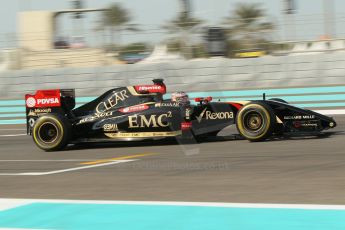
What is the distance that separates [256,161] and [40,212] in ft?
11.0

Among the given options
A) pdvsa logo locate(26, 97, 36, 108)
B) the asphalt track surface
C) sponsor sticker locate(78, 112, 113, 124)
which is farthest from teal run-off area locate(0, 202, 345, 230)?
pdvsa logo locate(26, 97, 36, 108)

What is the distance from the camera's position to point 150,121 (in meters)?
10.2

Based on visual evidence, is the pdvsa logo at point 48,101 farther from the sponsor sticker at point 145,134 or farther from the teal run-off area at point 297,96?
the teal run-off area at point 297,96

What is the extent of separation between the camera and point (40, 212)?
5504mm

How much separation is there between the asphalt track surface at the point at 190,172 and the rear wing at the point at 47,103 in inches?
28.6

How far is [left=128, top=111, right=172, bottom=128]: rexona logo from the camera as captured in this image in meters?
10.1

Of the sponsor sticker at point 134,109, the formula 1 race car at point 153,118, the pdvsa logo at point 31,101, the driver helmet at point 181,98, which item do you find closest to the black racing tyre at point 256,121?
the formula 1 race car at point 153,118

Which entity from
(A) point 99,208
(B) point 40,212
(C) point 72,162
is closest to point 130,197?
(A) point 99,208

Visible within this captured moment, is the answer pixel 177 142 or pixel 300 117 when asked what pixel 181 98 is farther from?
pixel 300 117

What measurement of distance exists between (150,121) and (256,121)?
1.78 metres

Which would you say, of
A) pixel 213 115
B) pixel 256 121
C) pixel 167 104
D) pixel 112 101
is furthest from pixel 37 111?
pixel 256 121

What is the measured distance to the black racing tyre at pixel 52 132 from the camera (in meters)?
10.6

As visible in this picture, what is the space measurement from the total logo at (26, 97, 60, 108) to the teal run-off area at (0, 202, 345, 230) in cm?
547

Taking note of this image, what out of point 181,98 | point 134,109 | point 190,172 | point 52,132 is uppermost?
point 181,98
